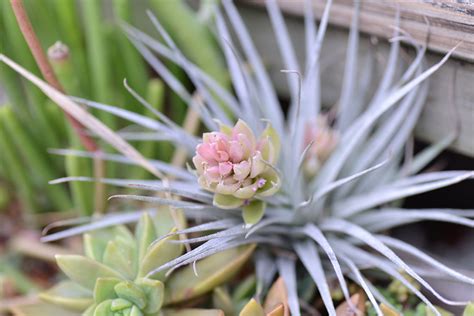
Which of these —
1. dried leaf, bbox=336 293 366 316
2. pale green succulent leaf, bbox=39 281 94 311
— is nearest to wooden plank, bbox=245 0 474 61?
dried leaf, bbox=336 293 366 316

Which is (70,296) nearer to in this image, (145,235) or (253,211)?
(145,235)

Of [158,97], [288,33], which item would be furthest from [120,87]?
[288,33]

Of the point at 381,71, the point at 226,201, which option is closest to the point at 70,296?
A: the point at 226,201

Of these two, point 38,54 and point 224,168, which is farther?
point 38,54

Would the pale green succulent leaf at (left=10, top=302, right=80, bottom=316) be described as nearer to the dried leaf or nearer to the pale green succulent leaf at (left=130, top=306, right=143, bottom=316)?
the pale green succulent leaf at (left=130, top=306, right=143, bottom=316)

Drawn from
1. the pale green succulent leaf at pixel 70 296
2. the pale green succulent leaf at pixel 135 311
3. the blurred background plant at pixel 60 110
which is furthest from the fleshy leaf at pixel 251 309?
the blurred background plant at pixel 60 110

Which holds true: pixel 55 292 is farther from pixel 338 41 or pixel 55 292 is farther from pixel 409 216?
pixel 338 41
